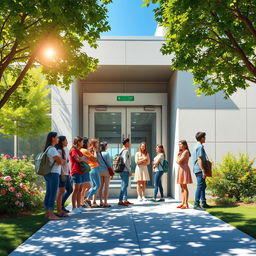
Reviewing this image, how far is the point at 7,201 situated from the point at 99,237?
3.55 metres

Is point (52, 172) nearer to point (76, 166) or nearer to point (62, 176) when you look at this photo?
point (62, 176)

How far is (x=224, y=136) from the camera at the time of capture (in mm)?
12586

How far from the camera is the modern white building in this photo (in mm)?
12562

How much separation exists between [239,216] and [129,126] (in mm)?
6649

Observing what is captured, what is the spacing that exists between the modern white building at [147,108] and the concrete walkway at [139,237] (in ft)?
14.7

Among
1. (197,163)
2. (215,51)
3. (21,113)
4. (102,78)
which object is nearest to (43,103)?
(21,113)

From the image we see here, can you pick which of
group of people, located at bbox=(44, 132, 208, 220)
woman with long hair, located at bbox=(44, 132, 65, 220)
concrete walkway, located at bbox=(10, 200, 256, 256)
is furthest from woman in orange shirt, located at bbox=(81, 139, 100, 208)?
woman with long hair, located at bbox=(44, 132, 65, 220)

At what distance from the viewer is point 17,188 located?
368 inches

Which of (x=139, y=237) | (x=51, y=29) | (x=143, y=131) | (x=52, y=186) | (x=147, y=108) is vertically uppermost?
(x=51, y=29)

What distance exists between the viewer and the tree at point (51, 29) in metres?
6.23

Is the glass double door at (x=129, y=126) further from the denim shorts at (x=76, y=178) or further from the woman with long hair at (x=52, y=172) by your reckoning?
the woman with long hair at (x=52, y=172)

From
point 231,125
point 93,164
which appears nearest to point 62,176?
point 93,164

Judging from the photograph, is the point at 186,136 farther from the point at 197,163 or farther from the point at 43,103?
the point at 43,103

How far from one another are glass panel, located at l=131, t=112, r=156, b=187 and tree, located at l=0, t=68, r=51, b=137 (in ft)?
11.4
